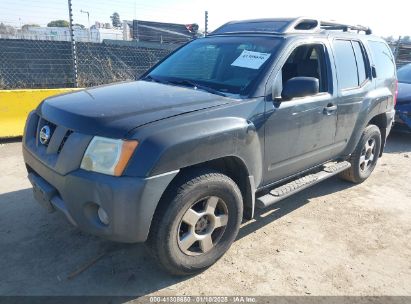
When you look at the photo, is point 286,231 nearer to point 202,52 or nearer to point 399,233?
point 399,233

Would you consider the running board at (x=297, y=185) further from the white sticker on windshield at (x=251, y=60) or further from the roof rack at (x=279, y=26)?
the roof rack at (x=279, y=26)

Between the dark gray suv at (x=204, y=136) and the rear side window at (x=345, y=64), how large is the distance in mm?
13

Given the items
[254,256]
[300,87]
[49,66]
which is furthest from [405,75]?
[49,66]

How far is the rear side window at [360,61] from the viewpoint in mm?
4504

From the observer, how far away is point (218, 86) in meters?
3.40

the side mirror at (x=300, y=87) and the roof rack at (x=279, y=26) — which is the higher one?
the roof rack at (x=279, y=26)

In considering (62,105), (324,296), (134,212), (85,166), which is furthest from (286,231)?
(62,105)

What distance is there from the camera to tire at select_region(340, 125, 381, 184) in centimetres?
479

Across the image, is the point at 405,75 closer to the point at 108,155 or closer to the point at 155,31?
the point at 108,155

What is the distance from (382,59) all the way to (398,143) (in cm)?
294

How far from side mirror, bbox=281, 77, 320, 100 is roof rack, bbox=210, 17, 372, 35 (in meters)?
0.72

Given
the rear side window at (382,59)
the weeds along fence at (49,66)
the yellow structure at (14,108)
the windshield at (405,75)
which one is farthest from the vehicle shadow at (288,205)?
the weeds along fence at (49,66)

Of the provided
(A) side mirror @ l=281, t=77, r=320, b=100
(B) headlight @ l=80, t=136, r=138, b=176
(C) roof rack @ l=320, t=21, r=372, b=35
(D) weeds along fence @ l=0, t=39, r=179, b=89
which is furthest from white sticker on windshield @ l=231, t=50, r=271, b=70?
(D) weeds along fence @ l=0, t=39, r=179, b=89

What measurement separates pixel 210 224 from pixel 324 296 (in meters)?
→ 1.03
